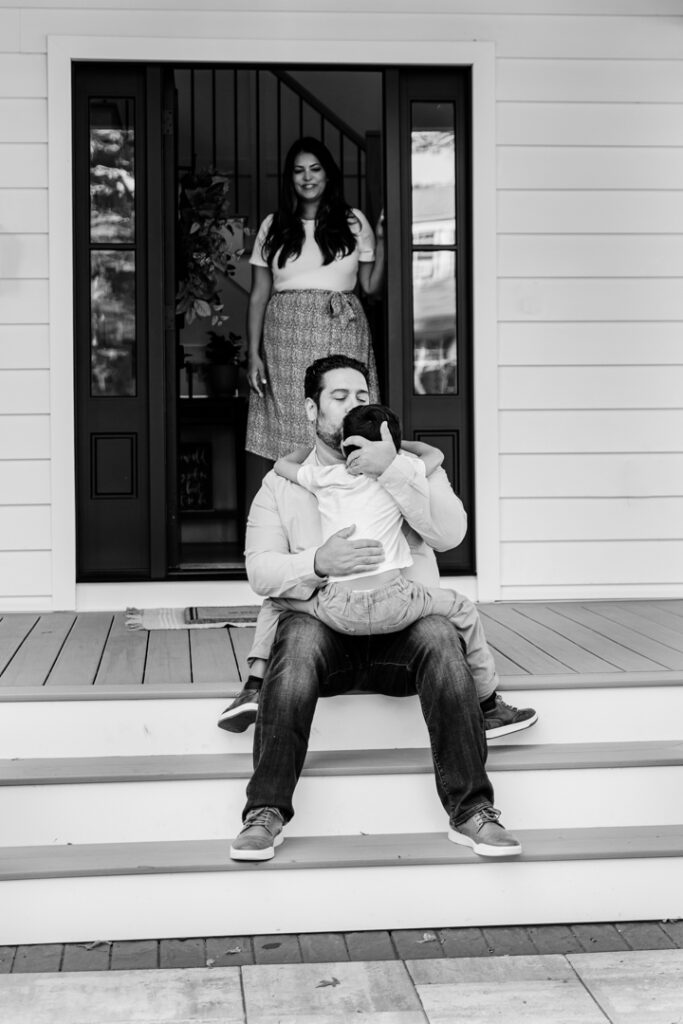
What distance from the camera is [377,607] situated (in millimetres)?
2723

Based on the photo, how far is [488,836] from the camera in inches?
101

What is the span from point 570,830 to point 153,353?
2.44 m

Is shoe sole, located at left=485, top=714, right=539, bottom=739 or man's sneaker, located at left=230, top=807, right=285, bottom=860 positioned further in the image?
shoe sole, located at left=485, top=714, right=539, bottom=739

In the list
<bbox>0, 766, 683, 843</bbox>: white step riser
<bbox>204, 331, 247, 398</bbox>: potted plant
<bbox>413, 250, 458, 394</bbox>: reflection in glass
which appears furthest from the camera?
Answer: <bbox>204, 331, 247, 398</bbox>: potted plant

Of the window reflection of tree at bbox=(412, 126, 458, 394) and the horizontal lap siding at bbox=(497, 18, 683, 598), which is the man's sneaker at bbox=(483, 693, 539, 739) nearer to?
the horizontal lap siding at bbox=(497, 18, 683, 598)

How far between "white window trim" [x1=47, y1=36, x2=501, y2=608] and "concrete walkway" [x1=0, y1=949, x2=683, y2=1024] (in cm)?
223

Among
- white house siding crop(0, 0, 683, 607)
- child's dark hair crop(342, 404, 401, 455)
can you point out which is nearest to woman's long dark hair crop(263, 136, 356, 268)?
white house siding crop(0, 0, 683, 607)

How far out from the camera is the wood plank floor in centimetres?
305

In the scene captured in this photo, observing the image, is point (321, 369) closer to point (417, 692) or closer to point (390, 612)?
point (390, 612)

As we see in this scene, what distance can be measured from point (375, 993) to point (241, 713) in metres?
0.77

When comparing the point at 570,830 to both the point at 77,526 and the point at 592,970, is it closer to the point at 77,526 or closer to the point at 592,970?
the point at 592,970

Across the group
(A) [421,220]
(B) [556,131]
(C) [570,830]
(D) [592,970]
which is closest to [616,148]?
(B) [556,131]

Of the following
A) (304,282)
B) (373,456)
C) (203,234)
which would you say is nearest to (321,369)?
(373,456)

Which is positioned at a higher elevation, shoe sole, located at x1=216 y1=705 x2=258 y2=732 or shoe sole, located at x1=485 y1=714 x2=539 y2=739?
shoe sole, located at x1=216 y1=705 x2=258 y2=732
